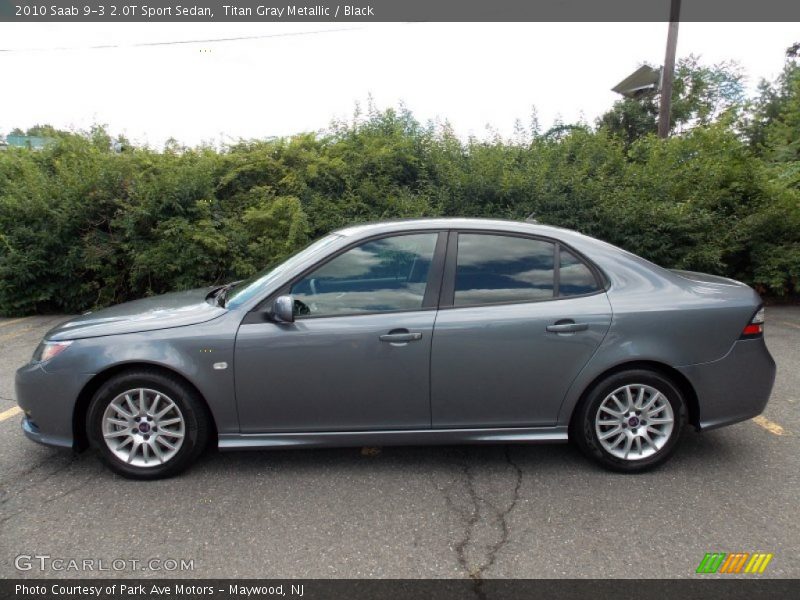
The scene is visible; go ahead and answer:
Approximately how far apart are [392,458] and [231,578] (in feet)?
4.33

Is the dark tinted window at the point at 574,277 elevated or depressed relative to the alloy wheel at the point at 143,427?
elevated

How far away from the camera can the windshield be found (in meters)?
3.32

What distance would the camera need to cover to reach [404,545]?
2.61 metres

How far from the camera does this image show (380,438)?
320 cm

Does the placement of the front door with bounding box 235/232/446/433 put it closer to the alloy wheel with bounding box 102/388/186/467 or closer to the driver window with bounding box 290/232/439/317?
the driver window with bounding box 290/232/439/317

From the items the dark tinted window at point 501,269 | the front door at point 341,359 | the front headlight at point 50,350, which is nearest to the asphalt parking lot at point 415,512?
the front door at point 341,359

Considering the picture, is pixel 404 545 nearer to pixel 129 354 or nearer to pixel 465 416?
pixel 465 416

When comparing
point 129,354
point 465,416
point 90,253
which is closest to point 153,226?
point 90,253

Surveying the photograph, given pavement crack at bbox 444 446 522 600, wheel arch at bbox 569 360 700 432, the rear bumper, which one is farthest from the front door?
the rear bumper

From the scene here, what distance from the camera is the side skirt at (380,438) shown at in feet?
10.4

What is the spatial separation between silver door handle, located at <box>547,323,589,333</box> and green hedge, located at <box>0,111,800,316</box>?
15.7ft

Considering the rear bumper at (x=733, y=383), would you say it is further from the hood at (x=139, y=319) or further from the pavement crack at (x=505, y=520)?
the hood at (x=139, y=319)

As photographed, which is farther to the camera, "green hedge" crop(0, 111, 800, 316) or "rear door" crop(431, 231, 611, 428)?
"green hedge" crop(0, 111, 800, 316)

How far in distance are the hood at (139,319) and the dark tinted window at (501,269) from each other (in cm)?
148
